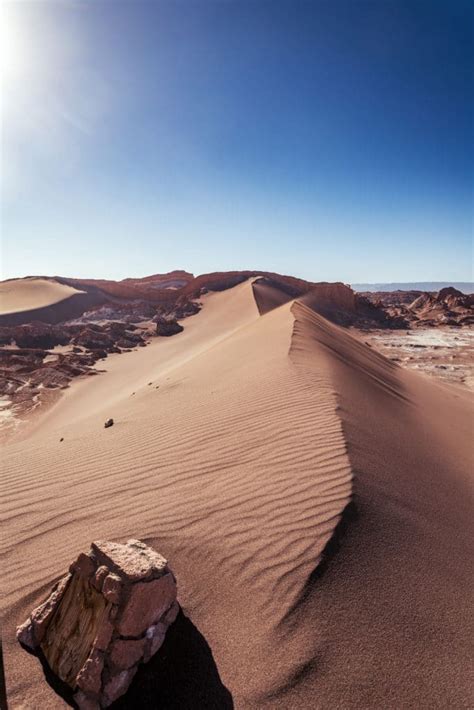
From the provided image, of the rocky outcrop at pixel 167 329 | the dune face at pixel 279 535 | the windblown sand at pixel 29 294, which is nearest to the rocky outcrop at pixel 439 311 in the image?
the rocky outcrop at pixel 167 329

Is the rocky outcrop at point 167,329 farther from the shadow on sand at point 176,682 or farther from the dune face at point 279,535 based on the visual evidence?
the shadow on sand at point 176,682

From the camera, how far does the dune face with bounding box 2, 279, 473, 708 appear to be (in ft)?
6.12

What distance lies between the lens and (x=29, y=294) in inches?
1448

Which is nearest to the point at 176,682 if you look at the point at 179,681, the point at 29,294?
the point at 179,681

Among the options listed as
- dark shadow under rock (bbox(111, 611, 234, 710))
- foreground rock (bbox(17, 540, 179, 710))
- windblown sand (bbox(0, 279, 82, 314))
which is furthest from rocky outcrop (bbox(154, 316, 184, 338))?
dark shadow under rock (bbox(111, 611, 234, 710))

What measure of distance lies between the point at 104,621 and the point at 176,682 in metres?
0.48

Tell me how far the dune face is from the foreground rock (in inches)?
4.2

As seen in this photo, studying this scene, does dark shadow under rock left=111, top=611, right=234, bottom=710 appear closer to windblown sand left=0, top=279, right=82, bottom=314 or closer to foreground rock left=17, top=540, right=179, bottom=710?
foreground rock left=17, top=540, right=179, bottom=710

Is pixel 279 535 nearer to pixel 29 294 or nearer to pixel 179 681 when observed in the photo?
pixel 179 681

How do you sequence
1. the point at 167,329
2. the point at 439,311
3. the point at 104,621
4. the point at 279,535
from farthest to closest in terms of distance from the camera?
the point at 439,311
the point at 167,329
the point at 279,535
the point at 104,621

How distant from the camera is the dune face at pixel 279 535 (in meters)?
1.86

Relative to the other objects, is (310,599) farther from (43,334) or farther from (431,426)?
(43,334)

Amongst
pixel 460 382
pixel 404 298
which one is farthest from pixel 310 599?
pixel 404 298

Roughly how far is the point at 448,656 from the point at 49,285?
146 ft
